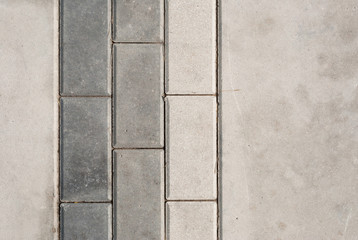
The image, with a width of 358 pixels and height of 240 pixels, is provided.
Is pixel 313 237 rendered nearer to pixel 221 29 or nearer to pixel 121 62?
pixel 221 29

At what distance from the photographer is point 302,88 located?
6.82 feet

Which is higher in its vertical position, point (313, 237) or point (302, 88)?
point (302, 88)

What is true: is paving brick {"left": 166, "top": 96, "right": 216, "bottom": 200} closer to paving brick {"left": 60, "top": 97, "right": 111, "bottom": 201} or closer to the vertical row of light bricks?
the vertical row of light bricks

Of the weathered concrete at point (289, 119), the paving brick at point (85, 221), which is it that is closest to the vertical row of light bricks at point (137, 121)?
the paving brick at point (85, 221)

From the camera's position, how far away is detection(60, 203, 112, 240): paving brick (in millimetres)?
2039

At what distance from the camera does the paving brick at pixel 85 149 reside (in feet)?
6.72

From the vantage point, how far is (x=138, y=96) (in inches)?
81.0

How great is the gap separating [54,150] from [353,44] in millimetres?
1762

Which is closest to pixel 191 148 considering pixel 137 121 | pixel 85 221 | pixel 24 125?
pixel 137 121

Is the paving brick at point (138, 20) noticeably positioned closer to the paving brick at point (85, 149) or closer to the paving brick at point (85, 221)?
the paving brick at point (85, 149)

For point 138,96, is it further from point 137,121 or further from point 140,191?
point 140,191

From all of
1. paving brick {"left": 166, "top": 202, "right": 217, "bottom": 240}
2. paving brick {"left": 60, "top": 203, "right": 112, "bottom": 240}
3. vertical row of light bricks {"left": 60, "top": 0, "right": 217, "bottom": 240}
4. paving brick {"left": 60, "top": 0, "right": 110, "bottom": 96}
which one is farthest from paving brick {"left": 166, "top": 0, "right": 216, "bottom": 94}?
paving brick {"left": 60, "top": 203, "right": 112, "bottom": 240}

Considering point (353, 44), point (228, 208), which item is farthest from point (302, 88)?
point (228, 208)

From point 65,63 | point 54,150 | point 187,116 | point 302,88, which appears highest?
point 65,63
